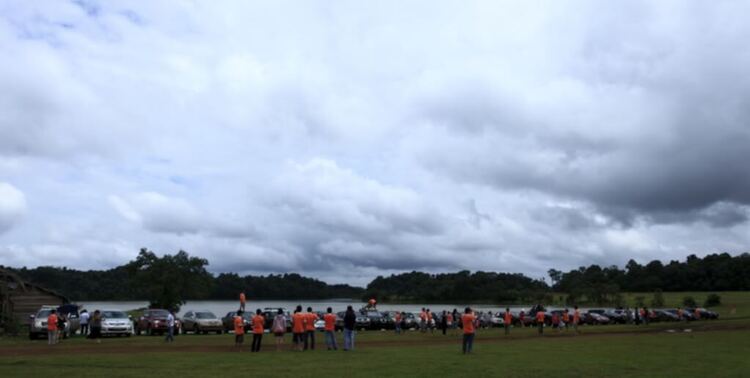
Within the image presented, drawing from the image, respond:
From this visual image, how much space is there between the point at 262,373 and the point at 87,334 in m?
25.0

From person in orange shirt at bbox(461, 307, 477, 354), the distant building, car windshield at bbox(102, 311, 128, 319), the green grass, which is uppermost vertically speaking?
the distant building

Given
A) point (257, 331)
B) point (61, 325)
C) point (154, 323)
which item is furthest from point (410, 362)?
point (154, 323)

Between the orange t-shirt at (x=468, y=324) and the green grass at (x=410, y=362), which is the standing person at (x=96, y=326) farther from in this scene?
the orange t-shirt at (x=468, y=324)

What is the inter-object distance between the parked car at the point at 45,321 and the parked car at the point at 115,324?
6.73ft

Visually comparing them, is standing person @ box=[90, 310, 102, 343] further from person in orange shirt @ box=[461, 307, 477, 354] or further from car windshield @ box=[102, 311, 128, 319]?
person in orange shirt @ box=[461, 307, 477, 354]

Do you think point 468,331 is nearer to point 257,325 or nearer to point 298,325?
point 298,325

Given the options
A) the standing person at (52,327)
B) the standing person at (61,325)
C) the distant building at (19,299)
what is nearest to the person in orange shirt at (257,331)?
the standing person at (52,327)

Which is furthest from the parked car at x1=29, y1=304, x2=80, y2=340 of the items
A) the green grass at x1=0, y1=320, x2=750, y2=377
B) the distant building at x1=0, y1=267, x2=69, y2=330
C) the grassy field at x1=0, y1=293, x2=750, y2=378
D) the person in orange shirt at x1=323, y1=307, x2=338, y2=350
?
the person in orange shirt at x1=323, y1=307, x2=338, y2=350

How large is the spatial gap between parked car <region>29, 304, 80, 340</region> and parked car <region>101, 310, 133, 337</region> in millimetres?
2050

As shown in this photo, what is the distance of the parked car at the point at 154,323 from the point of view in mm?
39031

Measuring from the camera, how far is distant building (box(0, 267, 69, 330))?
124ft

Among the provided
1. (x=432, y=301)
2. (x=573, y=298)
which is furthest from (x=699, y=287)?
(x=432, y=301)

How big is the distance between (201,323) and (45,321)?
355 inches

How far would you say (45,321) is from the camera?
114 feet
